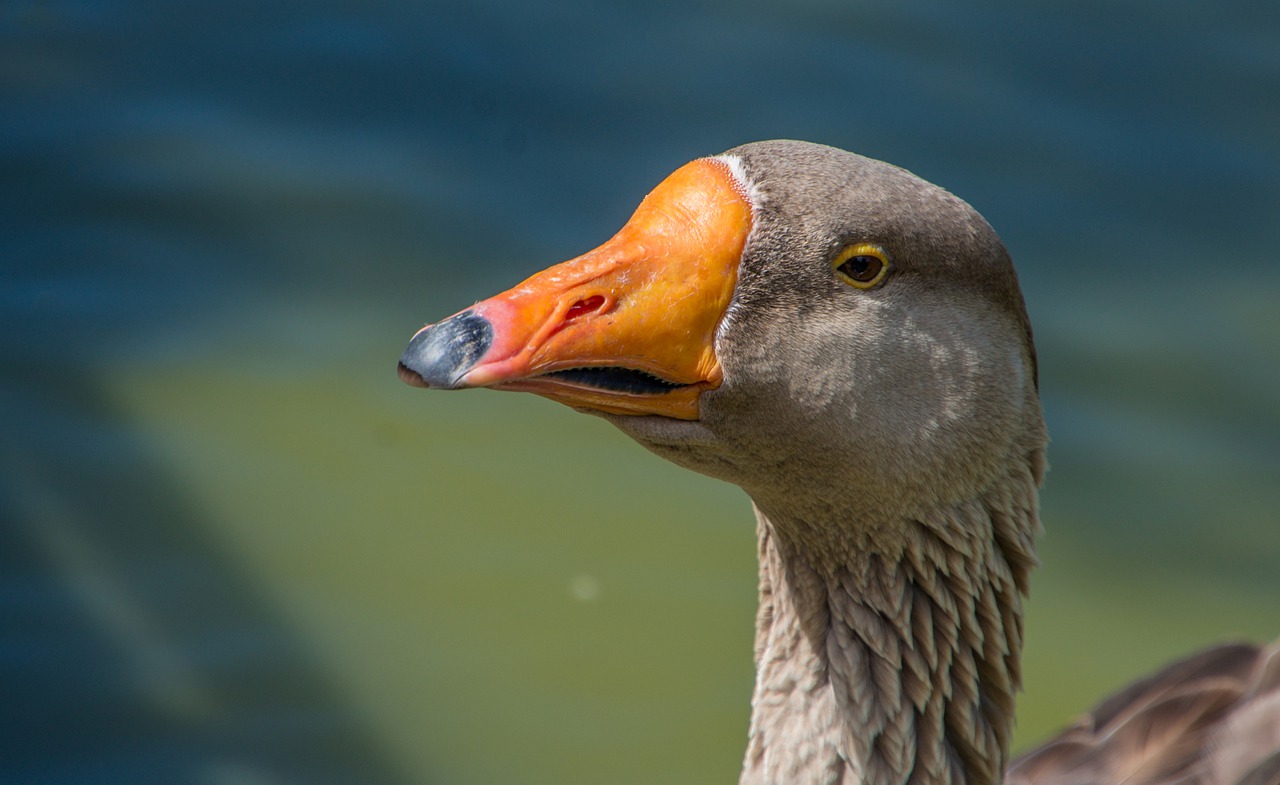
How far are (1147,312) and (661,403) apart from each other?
3.86 meters

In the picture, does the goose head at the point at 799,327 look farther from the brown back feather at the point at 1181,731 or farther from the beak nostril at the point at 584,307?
the brown back feather at the point at 1181,731

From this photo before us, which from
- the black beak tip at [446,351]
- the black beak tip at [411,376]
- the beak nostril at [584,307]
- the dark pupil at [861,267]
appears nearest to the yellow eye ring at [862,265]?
the dark pupil at [861,267]

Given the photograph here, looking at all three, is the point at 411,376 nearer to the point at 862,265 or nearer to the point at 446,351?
the point at 446,351

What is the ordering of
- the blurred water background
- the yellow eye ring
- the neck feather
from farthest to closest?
the blurred water background < the neck feather < the yellow eye ring

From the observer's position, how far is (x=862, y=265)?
9.82ft

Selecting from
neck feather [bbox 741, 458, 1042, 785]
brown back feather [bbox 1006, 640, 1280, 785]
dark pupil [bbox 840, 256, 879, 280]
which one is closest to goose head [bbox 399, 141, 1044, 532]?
dark pupil [bbox 840, 256, 879, 280]

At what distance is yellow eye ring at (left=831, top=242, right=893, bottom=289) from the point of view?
297cm

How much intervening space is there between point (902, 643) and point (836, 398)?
0.64 meters

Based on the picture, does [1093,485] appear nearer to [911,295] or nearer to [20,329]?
[911,295]

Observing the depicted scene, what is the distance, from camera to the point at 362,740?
191 inches

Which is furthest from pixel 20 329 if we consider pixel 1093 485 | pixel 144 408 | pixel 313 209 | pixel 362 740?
pixel 1093 485

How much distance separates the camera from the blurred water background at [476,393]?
4.99 m

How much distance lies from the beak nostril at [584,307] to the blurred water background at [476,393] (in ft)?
7.80

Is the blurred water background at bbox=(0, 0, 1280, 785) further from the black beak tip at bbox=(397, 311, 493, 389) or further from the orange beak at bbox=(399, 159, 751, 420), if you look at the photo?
the black beak tip at bbox=(397, 311, 493, 389)
